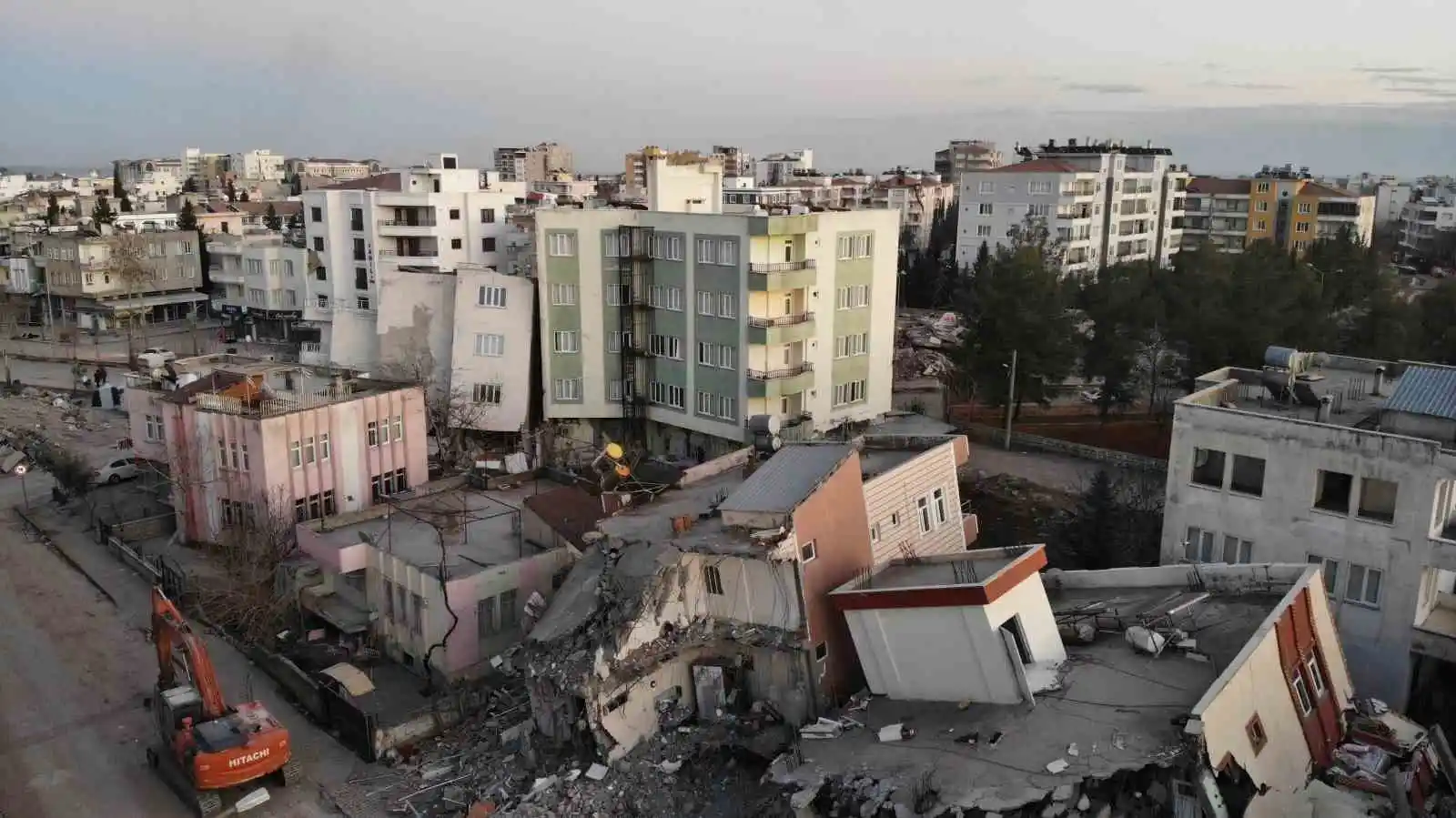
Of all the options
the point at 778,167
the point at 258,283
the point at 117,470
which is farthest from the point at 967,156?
the point at 117,470

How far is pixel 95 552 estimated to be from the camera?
31844 mm

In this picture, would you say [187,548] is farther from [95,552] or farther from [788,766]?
[788,766]

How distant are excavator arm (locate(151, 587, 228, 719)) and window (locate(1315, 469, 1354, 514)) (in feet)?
71.4

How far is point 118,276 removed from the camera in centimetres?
7038

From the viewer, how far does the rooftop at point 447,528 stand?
25.0 metres

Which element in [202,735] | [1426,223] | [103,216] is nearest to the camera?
[202,735]

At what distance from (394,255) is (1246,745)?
51.7 meters

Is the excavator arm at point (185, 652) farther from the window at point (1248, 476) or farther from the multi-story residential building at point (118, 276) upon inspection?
the multi-story residential building at point (118, 276)

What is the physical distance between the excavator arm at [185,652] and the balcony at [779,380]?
19.5 meters

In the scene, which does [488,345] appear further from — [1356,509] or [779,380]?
[1356,509]

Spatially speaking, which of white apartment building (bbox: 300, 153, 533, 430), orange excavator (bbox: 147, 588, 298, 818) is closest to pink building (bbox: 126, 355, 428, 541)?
orange excavator (bbox: 147, 588, 298, 818)

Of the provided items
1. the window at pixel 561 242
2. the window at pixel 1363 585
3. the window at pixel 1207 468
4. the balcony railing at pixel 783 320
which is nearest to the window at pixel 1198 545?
the window at pixel 1207 468

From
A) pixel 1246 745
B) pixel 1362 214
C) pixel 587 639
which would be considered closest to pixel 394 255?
pixel 587 639

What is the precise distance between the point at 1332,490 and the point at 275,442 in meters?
25.5
